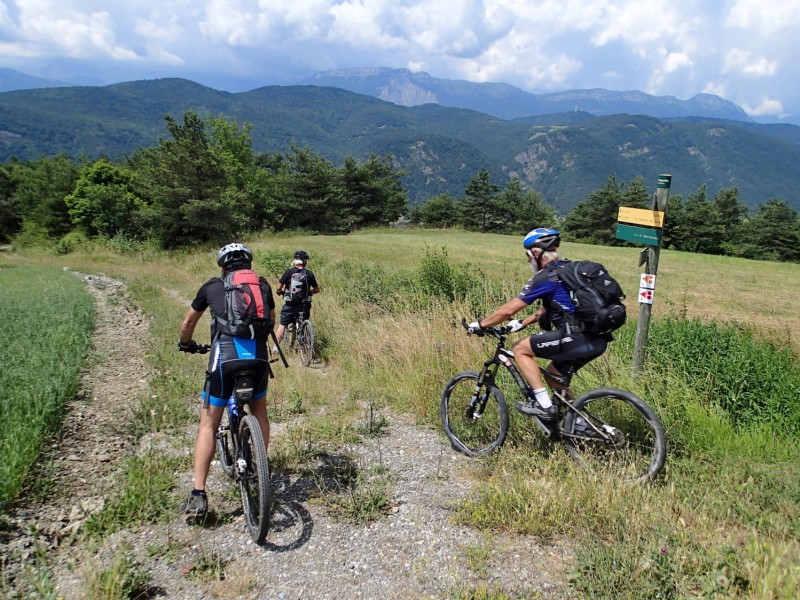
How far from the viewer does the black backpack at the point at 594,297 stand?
4.00 m

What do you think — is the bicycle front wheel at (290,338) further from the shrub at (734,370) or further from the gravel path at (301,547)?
the shrub at (734,370)

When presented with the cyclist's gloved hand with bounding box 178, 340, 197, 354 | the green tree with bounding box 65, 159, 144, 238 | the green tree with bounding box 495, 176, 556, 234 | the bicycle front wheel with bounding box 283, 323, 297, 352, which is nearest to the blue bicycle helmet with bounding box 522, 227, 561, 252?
the cyclist's gloved hand with bounding box 178, 340, 197, 354

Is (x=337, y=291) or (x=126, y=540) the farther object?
(x=337, y=291)

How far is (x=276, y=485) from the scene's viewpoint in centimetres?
451

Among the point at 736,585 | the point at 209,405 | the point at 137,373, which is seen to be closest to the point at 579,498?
the point at 736,585

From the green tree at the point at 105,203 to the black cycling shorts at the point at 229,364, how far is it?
47.6 m

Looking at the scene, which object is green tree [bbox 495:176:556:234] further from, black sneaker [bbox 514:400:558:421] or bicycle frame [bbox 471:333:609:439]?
black sneaker [bbox 514:400:558:421]

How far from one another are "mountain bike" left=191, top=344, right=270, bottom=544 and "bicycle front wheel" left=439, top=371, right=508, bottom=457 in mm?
2283

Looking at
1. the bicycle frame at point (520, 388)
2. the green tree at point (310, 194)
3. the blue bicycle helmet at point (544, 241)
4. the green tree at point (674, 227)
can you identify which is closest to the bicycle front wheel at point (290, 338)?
the bicycle frame at point (520, 388)

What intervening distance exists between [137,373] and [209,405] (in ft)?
16.0

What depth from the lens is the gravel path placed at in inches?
123

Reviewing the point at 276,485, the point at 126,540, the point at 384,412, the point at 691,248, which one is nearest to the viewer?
the point at 126,540

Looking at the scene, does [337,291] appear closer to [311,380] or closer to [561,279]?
[311,380]

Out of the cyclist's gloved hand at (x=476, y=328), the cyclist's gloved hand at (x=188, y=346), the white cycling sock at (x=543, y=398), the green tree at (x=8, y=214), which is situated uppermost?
the cyclist's gloved hand at (x=476, y=328)
